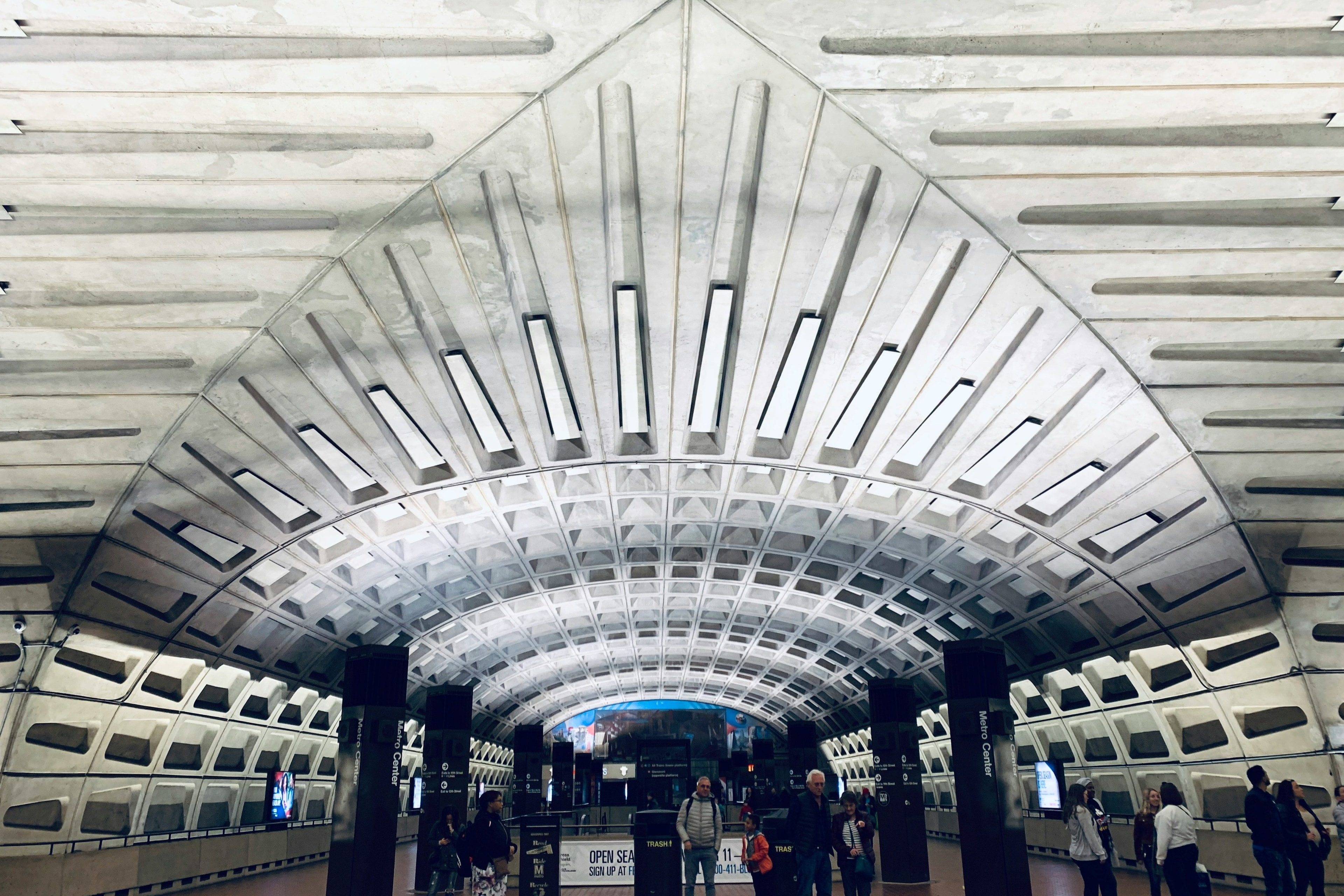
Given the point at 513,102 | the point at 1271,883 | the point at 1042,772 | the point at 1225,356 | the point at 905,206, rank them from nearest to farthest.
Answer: the point at 513,102, the point at 1271,883, the point at 905,206, the point at 1225,356, the point at 1042,772

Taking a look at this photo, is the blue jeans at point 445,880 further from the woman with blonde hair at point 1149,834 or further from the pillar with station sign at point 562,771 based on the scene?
the pillar with station sign at point 562,771

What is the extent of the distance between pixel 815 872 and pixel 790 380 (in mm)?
8512

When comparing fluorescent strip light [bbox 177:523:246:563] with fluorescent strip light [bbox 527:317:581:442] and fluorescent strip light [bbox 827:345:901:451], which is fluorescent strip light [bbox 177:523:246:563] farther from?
fluorescent strip light [bbox 827:345:901:451]

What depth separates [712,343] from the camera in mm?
15102

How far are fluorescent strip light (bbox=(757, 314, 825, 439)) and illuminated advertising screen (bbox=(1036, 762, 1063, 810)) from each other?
13.3m

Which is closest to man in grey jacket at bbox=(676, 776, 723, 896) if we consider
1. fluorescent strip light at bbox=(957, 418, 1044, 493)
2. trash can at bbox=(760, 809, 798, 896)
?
trash can at bbox=(760, 809, 798, 896)

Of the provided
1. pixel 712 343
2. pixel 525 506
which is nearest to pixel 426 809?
pixel 525 506

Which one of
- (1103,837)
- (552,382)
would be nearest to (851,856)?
(1103,837)

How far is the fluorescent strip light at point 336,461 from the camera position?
16641 millimetres

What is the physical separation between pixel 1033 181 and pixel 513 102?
6.45 m

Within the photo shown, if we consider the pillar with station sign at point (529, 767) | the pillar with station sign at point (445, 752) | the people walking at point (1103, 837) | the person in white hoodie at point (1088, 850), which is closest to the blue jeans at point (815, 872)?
the person in white hoodie at point (1088, 850)

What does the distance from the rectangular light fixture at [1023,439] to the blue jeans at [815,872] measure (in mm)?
8749

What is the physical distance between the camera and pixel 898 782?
68.4ft

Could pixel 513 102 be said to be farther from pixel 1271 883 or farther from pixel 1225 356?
pixel 1271 883
